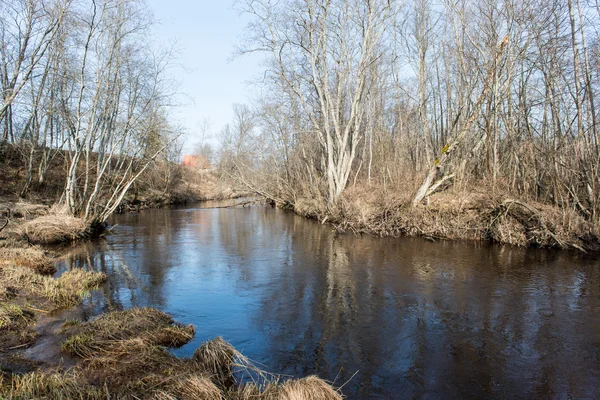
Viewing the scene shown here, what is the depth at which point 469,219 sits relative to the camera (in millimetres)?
15875

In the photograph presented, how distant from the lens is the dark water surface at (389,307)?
18.3 ft

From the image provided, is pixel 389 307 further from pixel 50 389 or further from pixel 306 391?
pixel 50 389

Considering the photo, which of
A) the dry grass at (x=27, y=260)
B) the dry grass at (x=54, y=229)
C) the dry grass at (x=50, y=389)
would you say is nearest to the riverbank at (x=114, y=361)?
the dry grass at (x=50, y=389)

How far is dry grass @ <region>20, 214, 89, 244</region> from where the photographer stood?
14492mm

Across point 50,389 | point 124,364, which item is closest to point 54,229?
point 124,364

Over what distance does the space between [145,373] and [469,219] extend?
1421 centimetres

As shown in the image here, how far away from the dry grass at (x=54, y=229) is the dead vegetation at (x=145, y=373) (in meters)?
10.0

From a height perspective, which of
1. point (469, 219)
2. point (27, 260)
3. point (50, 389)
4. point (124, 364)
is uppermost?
point (469, 219)

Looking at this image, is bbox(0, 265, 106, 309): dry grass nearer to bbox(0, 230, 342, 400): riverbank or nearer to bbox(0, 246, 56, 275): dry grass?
bbox(0, 230, 342, 400): riverbank

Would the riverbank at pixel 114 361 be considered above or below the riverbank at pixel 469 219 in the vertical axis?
below

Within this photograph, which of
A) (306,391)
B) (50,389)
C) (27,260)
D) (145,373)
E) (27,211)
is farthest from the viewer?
(27,211)

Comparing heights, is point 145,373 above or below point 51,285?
below

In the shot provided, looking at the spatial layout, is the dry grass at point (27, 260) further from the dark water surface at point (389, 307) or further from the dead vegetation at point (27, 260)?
the dark water surface at point (389, 307)

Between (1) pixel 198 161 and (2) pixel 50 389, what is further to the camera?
(1) pixel 198 161
